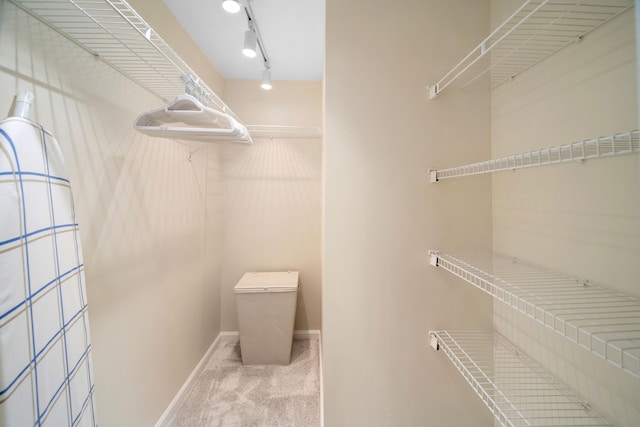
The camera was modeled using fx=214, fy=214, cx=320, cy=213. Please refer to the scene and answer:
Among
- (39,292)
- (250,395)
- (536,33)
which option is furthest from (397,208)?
(250,395)

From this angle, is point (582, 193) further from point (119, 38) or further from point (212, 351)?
point (212, 351)

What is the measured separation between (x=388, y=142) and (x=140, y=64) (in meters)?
1.17

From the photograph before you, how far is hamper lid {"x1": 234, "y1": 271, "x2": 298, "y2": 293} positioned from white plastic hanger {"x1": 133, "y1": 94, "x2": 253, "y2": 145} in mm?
1171

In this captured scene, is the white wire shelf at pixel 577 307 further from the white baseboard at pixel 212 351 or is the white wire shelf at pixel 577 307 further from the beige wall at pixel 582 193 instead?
the white baseboard at pixel 212 351

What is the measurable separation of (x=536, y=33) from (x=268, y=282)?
1.97 m

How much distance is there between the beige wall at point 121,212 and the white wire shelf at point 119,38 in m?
0.04

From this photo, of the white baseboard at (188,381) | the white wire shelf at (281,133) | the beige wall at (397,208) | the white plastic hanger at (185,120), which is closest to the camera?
the white plastic hanger at (185,120)

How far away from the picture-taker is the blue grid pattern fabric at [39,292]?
0.47m

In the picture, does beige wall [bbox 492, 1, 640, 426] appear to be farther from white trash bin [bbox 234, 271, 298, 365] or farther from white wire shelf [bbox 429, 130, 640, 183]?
white trash bin [bbox 234, 271, 298, 365]

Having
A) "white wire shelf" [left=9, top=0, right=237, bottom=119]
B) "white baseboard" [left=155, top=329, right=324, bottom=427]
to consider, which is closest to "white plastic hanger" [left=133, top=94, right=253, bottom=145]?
"white wire shelf" [left=9, top=0, right=237, bottom=119]

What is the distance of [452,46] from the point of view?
40.3 inches

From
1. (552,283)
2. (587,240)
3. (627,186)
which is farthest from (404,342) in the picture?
(627,186)

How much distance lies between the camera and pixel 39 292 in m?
0.52

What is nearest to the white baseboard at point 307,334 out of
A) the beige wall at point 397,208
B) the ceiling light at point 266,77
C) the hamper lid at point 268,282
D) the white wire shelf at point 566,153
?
the hamper lid at point 268,282
